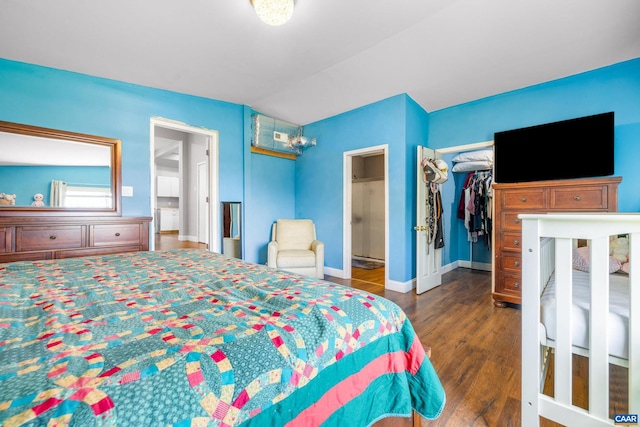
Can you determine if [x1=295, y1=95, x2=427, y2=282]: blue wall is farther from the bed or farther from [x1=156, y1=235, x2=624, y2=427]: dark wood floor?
the bed

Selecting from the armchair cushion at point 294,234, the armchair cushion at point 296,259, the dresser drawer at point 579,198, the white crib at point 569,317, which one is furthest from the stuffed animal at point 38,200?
the dresser drawer at point 579,198

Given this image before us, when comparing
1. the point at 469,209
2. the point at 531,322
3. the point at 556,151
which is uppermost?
the point at 556,151

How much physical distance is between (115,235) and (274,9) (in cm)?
250

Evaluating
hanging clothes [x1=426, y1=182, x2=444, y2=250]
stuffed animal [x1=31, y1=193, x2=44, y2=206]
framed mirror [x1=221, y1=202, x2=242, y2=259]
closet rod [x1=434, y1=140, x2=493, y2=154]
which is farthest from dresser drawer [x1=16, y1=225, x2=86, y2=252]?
closet rod [x1=434, y1=140, x2=493, y2=154]

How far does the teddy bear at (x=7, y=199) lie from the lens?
2391mm

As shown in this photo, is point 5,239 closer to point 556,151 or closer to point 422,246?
point 422,246

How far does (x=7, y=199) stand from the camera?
94.9 inches

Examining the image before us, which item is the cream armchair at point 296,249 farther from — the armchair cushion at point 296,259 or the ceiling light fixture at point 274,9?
the ceiling light fixture at point 274,9

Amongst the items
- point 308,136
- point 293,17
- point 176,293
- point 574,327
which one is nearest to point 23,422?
point 176,293

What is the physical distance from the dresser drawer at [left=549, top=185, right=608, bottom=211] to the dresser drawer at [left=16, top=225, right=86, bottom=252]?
175 inches

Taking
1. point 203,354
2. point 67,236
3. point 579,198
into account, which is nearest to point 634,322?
point 203,354

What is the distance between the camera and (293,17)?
1.98 metres

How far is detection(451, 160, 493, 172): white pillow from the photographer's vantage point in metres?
3.95

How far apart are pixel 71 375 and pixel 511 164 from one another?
3612 millimetres
